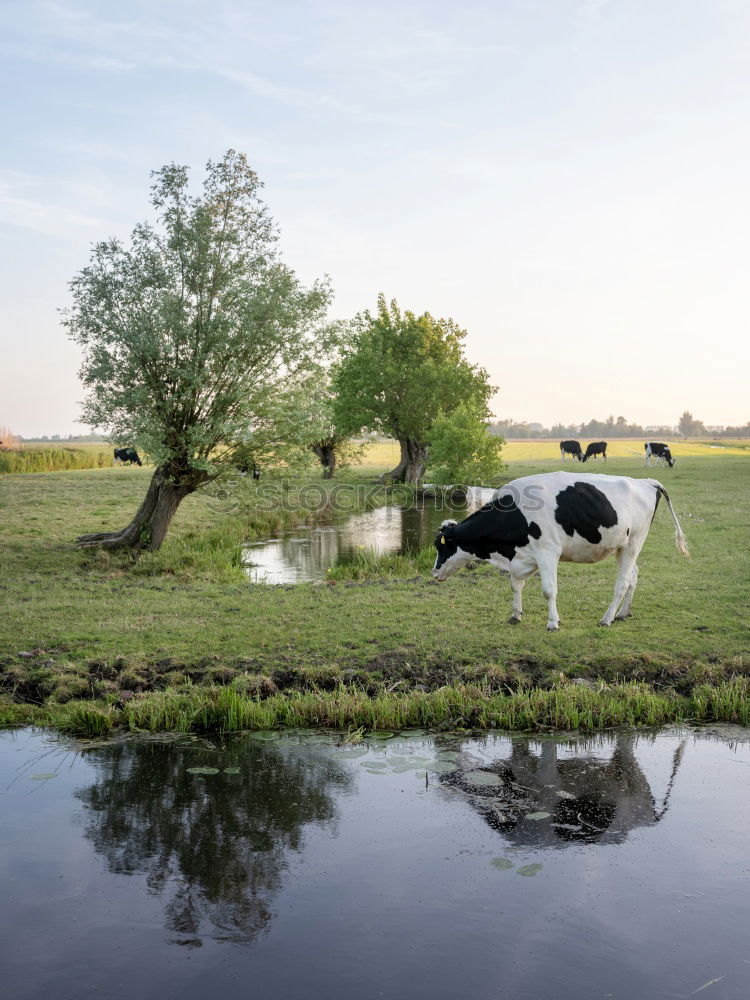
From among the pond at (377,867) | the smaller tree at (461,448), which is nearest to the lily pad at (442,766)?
the pond at (377,867)

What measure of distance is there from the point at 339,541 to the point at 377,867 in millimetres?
19187

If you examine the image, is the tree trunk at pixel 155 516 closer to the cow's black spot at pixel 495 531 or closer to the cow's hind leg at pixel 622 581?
the cow's black spot at pixel 495 531

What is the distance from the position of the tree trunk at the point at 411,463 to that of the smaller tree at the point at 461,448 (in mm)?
4863

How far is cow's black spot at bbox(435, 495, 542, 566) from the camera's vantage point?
12.1 meters

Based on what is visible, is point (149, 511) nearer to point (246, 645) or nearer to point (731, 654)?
point (246, 645)

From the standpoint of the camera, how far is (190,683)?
31.8ft

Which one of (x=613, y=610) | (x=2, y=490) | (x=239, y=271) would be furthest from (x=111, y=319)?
(x=2, y=490)

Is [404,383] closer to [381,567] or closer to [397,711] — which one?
[381,567]

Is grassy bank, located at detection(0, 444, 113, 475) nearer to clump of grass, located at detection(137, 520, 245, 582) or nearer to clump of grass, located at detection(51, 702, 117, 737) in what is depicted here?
clump of grass, located at detection(137, 520, 245, 582)

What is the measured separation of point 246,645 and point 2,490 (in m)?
25.9

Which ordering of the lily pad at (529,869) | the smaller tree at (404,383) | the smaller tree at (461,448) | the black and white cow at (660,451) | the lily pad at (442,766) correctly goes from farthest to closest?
the black and white cow at (660,451), the smaller tree at (404,383), the smaller tree at (461,448), the lily pad at (442,766), the lily pad at (529,869)

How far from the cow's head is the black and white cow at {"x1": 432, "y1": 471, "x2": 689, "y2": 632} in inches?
20.9

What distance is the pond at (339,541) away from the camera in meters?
19.6

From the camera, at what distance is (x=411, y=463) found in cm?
4884
